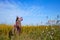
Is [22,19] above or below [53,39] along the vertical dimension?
above

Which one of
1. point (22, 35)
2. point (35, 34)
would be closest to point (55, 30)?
point (35, 34)

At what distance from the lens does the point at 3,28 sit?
3850 mm

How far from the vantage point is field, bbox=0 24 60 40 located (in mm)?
3664

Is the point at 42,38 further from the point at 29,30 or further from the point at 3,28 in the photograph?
the point at 3,28

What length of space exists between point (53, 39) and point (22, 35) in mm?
598

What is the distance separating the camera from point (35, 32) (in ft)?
12.7

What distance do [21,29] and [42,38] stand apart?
0.52m

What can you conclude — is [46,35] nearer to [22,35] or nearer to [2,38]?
[22,35]

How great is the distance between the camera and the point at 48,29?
12.6 ft

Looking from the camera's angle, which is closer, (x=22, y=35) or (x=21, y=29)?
(x=22, y=35)

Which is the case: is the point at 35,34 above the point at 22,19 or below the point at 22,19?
below

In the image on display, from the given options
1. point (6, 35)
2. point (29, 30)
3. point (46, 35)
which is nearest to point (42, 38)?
point (46, 35)

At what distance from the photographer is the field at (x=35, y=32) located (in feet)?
12.0

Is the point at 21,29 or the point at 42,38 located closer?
the point at 42,38
